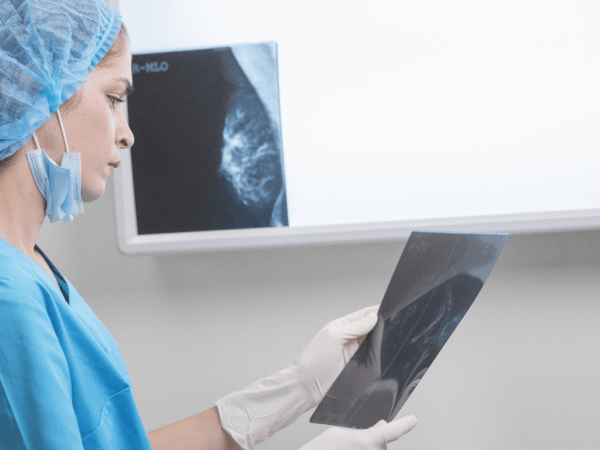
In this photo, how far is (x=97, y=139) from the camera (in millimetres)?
620

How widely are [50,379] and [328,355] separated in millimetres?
444

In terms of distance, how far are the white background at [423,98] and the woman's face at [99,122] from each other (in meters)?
0.38

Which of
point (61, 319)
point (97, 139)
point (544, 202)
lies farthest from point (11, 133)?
point (544, 202)

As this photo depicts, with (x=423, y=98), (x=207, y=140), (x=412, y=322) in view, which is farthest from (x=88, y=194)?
(x=423, y=98)

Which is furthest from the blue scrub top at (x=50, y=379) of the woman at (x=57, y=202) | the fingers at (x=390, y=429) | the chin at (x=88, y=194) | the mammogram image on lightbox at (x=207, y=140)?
the mammogram image on lightbox at (x=207, y=140)

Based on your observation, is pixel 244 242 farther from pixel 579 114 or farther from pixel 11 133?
pixel 579 114

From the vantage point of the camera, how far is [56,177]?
1.94 ft

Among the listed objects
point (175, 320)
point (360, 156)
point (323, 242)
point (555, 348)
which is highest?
point (360, 156)

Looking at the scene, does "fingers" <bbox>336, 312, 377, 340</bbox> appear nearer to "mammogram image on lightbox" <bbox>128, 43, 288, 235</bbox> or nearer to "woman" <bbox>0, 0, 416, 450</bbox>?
"woman" <bbox>0, 0, 416, 450</bbox>

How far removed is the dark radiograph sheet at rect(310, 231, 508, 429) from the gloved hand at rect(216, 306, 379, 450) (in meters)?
0.04

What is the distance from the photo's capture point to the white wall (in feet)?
3.18

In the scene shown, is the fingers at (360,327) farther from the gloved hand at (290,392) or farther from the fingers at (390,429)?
the fingers at (390,429)

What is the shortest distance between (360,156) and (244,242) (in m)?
0.29

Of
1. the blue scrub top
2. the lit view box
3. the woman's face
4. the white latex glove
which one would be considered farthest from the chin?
the white latex glove
